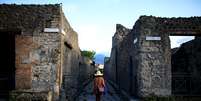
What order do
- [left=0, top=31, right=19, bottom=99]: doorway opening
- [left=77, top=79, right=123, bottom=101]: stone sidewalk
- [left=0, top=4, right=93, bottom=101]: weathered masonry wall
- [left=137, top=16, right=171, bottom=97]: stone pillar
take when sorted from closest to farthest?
[left=0, top=4, right=93, bottom=101]: weathered masonry wall < [left=0, top=31, right=19, bottom=99]: doorway opening < [left=137, top=16, right=171, bottom=97]: stone pillar < [left=77, top=79, right=123, bottom=101]: stone sidewalk

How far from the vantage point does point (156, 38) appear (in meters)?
11.2

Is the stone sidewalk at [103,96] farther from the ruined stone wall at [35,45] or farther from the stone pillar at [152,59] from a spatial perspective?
the ruined stone wall at [35,45]

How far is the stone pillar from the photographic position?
1107 cm

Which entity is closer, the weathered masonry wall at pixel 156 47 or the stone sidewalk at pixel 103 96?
the weathered masonry wall at pixel 156 47

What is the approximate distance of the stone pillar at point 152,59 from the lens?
11070mm

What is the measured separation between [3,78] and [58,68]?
7.35 feet

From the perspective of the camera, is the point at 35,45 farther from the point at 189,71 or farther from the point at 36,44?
the point at 189,71

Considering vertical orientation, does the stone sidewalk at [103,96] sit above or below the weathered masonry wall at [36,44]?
below

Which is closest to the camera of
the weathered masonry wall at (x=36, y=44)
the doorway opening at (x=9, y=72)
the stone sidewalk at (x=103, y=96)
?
the weathered masonry wall at (x=36, y=44)

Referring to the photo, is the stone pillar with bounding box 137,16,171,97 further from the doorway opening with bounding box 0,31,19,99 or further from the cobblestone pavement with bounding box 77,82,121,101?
the doorway opening with bounding box 0,31,19,99

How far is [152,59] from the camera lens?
1121 cm

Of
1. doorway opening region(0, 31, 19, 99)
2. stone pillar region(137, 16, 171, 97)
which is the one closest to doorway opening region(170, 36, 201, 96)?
stone pillar region(137, 16, 171, 97)

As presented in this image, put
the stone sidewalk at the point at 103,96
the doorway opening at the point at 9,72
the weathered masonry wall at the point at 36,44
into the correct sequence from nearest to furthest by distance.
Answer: the weathered masonry wall at the point at 36,44 → the doorway opening at the point at 9,72 → the stone sidewalk at the point at 103,96

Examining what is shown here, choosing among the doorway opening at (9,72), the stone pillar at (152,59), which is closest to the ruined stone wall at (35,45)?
the doorway opening at (9,72)
